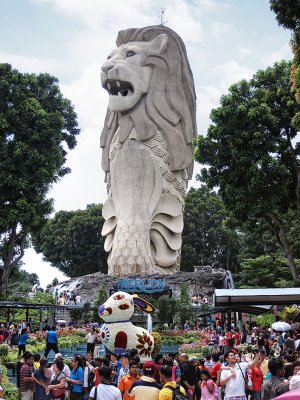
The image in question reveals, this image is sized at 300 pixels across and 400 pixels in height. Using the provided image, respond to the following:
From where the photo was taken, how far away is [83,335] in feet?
73.8

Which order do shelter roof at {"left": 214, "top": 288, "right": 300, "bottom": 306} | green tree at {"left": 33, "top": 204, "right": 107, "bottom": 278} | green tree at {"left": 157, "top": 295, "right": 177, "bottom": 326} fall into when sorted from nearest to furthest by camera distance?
shelter roof at {"left": 214, "top": 288, "right": 300, "bottom": 306}
green tree at {"left": 157, "top": 295, "right": 177, "bottom": 326}
green tree at {"left": 33, "top": 204, "right": 107, "bottom": 278}

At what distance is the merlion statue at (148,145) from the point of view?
34.0 meters

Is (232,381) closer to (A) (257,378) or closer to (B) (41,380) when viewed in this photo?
(A) (257,378)

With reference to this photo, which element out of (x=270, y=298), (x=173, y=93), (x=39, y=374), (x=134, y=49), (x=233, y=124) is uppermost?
(x=134, y=49)

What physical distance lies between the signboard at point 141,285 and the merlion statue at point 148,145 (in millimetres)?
2032

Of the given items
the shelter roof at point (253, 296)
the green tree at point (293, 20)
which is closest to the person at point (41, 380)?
the shelter roof at point (253, 296)

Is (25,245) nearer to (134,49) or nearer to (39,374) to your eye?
(134,49)

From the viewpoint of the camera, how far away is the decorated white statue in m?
13.6

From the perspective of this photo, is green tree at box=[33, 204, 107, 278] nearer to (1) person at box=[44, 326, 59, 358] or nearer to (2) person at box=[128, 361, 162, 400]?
(1) person at box=[44, 326, 59, 358]

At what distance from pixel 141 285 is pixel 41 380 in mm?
21993

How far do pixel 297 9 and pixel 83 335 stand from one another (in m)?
14.0

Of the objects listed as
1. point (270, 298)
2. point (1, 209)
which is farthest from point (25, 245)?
point (270, 298)

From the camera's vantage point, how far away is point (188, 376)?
8867 millimetres

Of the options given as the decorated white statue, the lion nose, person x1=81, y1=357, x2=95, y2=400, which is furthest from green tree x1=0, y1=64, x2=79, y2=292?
person x1=81, y1=357, x2=95, y2=400
